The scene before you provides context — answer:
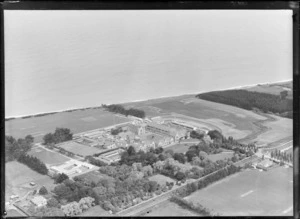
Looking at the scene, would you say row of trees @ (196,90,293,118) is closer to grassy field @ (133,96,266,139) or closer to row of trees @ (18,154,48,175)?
grassy field @ (133,96,266,139)

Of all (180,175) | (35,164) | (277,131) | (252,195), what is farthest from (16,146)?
(277,131)

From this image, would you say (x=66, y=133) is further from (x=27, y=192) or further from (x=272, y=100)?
(x=272, y=100)

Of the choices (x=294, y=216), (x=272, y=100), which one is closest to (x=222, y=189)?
(x=294, y=216)

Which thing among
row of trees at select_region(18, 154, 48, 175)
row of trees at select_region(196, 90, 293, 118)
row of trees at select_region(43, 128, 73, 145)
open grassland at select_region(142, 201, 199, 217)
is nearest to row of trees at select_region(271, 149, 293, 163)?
row of trees at select_region(196, 90, 293, 118)

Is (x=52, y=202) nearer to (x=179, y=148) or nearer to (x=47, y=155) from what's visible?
(x=47, y=155)

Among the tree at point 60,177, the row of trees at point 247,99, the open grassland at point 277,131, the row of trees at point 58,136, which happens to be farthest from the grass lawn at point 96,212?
the open grassland at point 277,131

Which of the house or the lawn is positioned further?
the lawn
